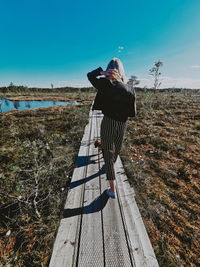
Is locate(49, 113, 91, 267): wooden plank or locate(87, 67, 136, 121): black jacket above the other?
locate(87, 67, 136, 121): black jacket

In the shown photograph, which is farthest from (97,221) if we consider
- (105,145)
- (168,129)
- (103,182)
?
(168,129)

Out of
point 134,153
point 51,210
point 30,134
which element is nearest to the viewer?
point 51,210

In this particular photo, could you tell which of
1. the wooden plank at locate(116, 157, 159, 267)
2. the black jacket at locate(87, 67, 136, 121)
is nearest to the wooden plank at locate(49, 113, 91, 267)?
the wooden plank at locate(116, 157, 159, 267)

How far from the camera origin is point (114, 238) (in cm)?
126

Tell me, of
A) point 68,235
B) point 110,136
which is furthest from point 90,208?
point 110,136

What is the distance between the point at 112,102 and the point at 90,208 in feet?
5.01

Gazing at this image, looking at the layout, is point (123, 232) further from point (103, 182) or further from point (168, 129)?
point (168, 129)

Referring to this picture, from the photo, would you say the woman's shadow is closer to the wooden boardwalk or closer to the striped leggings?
the wooden boardwalk

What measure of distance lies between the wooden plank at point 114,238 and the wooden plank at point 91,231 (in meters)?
0.07

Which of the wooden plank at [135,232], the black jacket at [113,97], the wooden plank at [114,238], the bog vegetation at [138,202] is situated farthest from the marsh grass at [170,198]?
the black jacket at [113,97]

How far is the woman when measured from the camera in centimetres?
130

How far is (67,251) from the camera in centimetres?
115

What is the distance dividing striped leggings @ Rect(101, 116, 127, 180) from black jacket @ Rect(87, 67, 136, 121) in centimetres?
8

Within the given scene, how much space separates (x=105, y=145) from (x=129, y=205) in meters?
1.00
